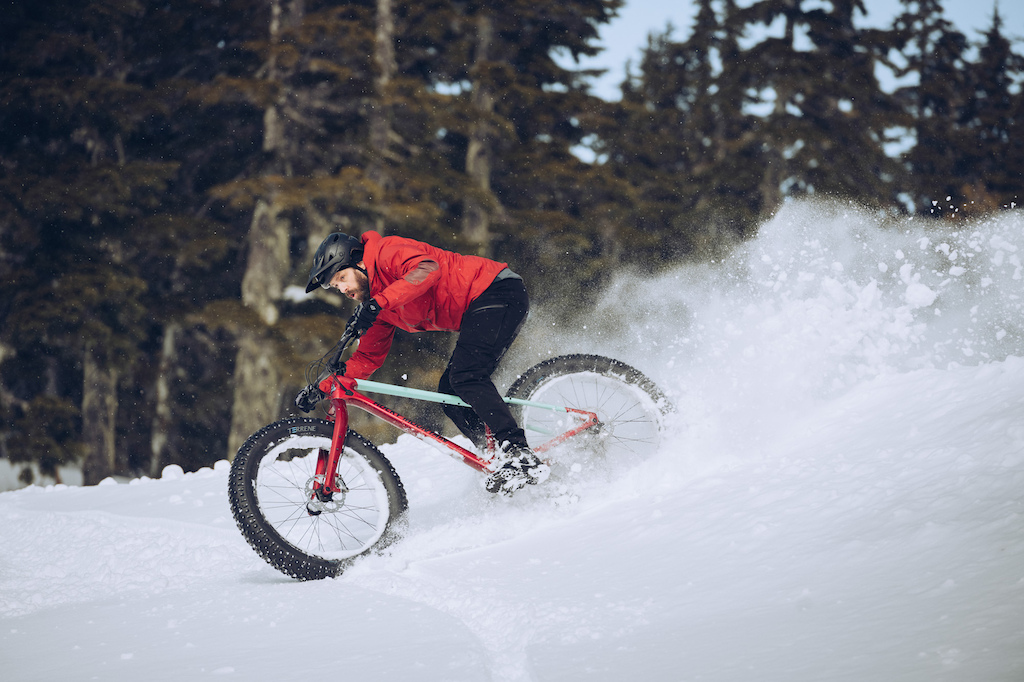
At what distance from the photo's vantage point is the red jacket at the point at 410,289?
419 centimetres

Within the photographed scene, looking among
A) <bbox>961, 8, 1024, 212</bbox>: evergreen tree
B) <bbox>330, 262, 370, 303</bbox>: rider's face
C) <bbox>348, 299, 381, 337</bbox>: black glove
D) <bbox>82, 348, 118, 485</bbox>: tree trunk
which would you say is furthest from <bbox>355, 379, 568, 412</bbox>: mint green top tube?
<bbox>961, 8, 1024, 212</bbox>: evergreen tree

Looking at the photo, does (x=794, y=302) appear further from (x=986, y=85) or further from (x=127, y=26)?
(x=986, y=85)

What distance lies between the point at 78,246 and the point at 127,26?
4.70 meters

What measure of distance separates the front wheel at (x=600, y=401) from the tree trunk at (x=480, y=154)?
9.22m

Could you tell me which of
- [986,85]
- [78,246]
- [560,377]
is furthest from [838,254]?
[986,85]

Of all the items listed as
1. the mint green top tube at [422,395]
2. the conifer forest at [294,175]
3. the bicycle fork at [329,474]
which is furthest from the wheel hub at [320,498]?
the conifer forest at [294,175]

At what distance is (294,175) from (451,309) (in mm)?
10721

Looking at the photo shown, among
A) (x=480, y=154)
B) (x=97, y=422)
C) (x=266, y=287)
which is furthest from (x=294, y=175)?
(x=97, y=422)

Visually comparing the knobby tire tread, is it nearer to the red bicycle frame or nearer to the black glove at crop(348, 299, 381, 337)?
the red bicycle frame

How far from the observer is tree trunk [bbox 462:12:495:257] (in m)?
14.6

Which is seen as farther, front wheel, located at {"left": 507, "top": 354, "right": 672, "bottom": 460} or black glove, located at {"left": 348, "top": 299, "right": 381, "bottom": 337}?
front wheel, located at {"left": 507, "top": 354, "right": 672, "bottom": 460}

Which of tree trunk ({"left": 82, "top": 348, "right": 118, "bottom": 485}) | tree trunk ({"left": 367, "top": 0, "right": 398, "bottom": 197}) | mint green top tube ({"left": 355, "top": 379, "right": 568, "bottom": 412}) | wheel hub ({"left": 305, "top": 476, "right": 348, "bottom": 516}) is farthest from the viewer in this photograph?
tree trunk ({"left": 82, "top": 348, "right": 118, "bottom": 485})

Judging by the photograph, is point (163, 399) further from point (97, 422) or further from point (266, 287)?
point (266, 287)

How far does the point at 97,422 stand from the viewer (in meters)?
15.0
